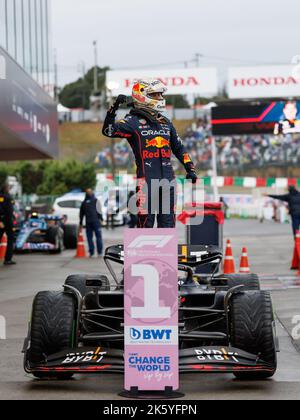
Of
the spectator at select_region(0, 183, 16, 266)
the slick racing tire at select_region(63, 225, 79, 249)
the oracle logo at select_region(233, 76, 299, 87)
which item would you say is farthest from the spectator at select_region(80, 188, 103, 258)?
the oracle logo at select_region(233, 76, 299, 87)

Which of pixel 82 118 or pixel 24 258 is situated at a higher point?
pixel 82 118

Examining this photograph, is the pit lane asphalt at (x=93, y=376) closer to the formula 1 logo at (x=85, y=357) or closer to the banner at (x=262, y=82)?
the formula 1 logo at (x=85, y=357)

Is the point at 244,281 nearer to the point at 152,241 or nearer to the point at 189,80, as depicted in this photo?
the point at 152,241

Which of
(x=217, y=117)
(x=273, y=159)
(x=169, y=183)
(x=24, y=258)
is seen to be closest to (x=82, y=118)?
(x=273, y=159)

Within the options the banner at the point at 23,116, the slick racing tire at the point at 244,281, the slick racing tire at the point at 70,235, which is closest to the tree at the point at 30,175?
the banner at the point at 23,116

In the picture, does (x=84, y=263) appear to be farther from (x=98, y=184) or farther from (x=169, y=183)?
(x=98, y=184)

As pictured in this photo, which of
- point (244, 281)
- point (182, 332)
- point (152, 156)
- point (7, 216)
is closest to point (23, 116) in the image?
point (7, 216)

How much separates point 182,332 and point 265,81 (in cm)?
3875

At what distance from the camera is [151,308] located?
668cm

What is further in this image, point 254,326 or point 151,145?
point 151,145

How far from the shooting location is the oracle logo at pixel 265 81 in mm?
44484

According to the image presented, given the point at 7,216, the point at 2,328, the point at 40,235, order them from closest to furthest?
A: the point at 2,328
the point at 7,216
the point at 40,235

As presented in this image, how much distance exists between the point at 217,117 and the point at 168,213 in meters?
27.0
